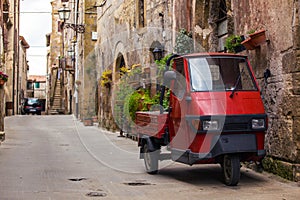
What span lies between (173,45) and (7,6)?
21.1 meters

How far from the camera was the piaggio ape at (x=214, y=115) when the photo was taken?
6.47m

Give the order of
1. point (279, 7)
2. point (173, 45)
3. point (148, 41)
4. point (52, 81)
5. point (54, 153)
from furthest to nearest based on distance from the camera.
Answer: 1. point (52, 81)
2. point (148, 41)
3. point (173, 45)
4. point (54, 153)
5. point (279, 7)

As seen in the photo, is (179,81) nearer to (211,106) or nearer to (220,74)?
(220,74)

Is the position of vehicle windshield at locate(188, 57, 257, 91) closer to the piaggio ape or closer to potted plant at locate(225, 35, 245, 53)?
the piaggio ape

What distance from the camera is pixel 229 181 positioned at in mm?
6703

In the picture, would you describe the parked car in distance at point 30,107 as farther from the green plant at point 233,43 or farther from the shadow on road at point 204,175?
the green plant at point 233,43

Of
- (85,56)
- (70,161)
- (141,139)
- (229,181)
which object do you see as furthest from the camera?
(85,56)

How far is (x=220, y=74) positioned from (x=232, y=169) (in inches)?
57.3

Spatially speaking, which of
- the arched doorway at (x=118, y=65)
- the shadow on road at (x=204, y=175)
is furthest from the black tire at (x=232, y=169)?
the arched doorway at (x=118, y=65)

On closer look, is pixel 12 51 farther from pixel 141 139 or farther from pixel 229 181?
pixel 229 181

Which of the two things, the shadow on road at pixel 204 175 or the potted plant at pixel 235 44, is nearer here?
the shadow on road at pixel 204 175

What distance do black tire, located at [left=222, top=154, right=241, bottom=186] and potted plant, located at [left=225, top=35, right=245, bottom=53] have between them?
8.82 feet

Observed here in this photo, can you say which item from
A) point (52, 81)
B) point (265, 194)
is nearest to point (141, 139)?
point (265, 194)

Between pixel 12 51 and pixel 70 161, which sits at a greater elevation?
pixel 12 51
